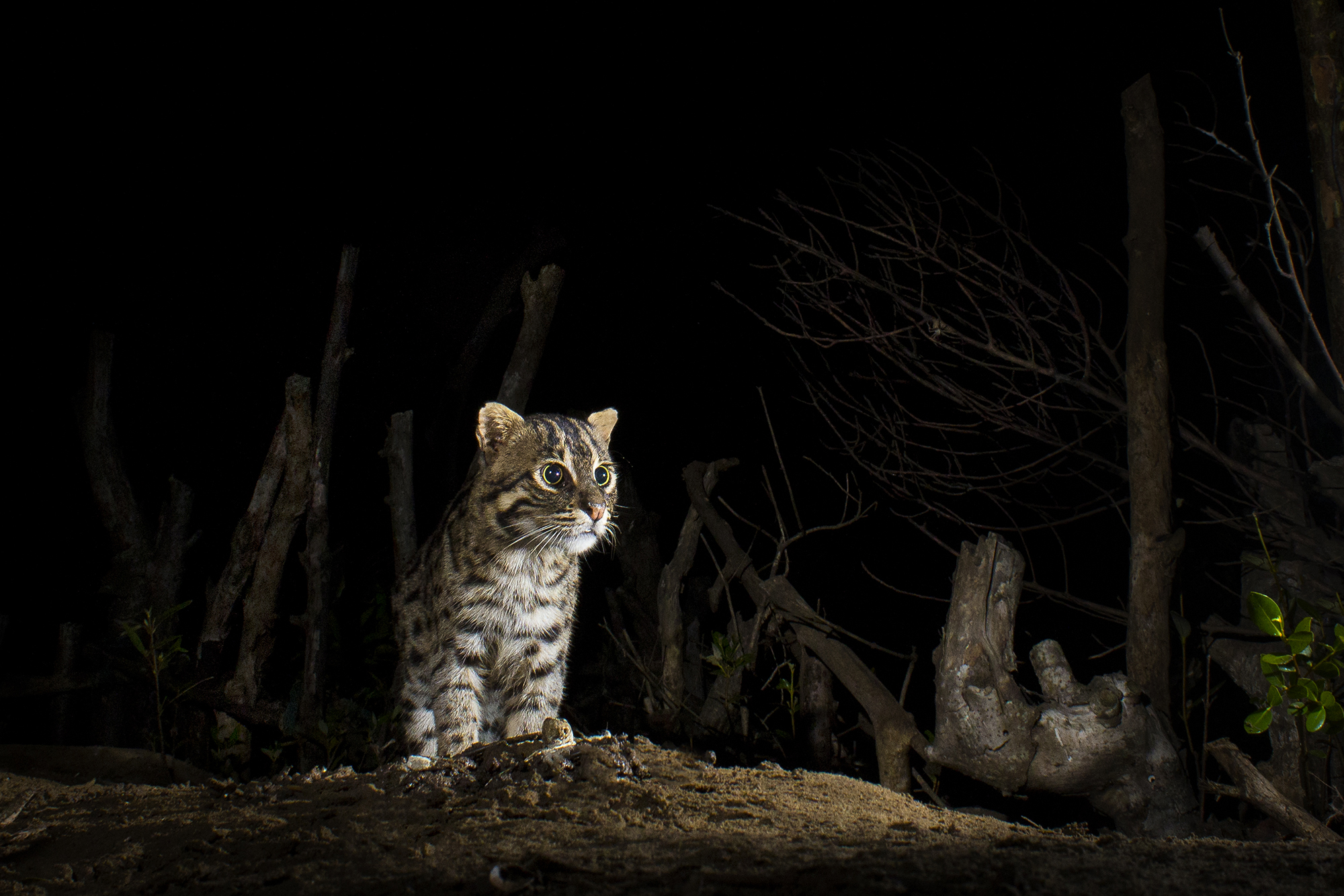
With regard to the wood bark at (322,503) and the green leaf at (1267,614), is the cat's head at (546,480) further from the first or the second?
the green leaf at (1267,614)

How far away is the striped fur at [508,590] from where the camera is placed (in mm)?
4727

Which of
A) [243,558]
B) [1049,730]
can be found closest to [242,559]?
[243,558]

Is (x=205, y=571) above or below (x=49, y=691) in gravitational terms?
above

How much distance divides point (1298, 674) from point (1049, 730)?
963mm

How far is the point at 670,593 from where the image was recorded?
6.04 metres

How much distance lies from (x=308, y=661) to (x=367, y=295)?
2854 millimetres

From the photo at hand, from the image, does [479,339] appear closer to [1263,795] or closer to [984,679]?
[984,679]

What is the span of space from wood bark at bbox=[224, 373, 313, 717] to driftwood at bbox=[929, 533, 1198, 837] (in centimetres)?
394

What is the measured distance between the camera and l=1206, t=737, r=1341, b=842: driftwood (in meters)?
3.65

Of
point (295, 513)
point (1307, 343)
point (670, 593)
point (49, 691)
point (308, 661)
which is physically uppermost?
point (1307, 343)

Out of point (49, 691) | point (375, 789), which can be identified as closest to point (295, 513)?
point (49, 691)

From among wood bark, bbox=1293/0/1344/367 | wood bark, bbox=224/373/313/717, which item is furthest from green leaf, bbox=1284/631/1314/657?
wood bark, bbox=224/373/313/717

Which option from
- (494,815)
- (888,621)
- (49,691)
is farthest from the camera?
(888,621)

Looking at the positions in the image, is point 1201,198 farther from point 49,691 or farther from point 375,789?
point 49,691
